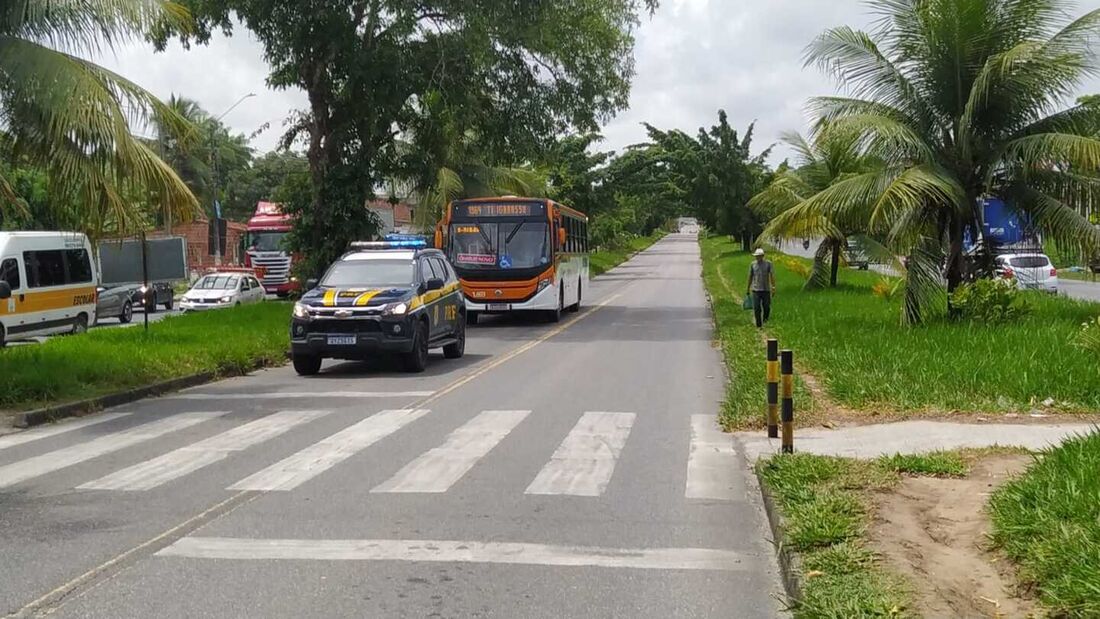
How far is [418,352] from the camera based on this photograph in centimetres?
1602

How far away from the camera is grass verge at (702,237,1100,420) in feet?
37.1

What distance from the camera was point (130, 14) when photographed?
1254cm

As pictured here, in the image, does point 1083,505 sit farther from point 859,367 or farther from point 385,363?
point 385,363

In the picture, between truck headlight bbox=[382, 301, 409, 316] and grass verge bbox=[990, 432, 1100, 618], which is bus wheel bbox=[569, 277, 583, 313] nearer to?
truck headlight bbox=[382, 301, 409, 316]

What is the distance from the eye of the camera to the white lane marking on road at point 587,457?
27.1ft

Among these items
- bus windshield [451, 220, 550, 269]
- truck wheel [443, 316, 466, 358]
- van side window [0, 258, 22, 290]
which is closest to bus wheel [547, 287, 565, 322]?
bus windshield [451, 220, 550, 269]

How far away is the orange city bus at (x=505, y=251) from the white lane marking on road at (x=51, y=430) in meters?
14.6

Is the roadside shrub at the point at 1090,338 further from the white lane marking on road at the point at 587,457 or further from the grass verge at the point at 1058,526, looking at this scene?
the grass verge at the point at 1058,526

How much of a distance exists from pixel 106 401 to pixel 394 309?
4172mm

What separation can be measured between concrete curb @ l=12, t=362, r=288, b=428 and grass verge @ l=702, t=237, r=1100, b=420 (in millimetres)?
7260

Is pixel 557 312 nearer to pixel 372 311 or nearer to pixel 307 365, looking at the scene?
pixel 307 365

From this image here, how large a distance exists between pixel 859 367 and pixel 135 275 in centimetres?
3302

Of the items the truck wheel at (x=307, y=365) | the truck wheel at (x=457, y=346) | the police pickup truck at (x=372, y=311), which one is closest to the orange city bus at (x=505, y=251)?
the truck wheel at (x=457, y=346)

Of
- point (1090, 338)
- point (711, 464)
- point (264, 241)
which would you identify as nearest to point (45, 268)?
point (711, 464)
